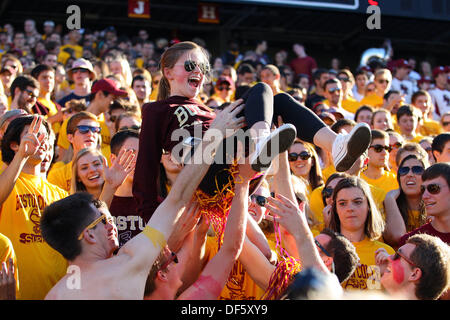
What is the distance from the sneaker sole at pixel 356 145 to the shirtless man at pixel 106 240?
628mm

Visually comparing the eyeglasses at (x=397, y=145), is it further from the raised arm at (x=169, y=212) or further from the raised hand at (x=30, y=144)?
the raised hand at (x=30, y=144)

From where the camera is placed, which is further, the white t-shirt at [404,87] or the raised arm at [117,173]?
the white t-shirt at [404,87]

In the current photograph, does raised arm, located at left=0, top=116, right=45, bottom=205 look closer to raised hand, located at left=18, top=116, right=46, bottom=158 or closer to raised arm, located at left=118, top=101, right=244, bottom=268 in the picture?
raised hand, located at left=18, top=116, right=46, bottom=158

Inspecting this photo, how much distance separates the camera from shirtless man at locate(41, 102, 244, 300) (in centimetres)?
286

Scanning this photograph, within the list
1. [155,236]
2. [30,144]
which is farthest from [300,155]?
[155,236]

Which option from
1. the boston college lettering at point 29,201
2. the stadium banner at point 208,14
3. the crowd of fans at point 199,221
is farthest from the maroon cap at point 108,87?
the stadium banner at point 208,14

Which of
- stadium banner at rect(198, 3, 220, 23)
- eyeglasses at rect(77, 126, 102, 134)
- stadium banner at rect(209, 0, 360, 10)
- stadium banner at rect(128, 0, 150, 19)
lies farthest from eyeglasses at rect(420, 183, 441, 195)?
stadium banner at rect(198, 3, 220, 23)

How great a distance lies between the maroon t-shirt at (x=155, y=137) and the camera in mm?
3582

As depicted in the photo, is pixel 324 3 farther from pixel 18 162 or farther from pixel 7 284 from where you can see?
pixel 7 284

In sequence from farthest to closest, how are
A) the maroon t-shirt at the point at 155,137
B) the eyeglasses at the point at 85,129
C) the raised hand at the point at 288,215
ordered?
the eyeglasses at the point at 85,129 → the maroon t-shirt at the point at 155,137 → the raised hand at the point at 288,215

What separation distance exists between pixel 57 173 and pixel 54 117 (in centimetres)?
182

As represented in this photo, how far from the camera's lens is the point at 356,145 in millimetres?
3338
